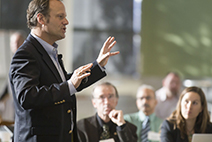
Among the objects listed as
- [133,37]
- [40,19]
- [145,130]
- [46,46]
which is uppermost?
[40,19]

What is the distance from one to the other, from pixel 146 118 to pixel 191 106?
72 cm

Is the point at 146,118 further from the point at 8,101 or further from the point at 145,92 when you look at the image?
the point at 8,101

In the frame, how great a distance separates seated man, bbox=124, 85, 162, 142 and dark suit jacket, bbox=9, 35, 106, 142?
1.58m

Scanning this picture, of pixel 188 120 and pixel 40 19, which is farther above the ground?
pixel 40 19

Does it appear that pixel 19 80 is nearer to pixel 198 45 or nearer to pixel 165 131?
pixel 165 131

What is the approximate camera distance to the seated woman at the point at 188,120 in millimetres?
2910

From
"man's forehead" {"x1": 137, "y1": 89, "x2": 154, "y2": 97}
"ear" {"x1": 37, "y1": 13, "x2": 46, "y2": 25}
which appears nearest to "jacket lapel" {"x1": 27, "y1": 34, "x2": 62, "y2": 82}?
"ear" {"x1": 37, "y1": 13, "x2": 46, "y2": 25}

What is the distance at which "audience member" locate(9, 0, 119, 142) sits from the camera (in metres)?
1.73

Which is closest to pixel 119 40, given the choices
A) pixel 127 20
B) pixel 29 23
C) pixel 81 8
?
pixel 127 20

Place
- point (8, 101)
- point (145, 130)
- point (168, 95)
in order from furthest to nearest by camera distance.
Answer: point (168, 95) → point (8, 101) → point (145, 130)

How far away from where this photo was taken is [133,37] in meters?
Result: 9.25

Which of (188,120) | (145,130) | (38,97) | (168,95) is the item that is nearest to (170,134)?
(188,120)

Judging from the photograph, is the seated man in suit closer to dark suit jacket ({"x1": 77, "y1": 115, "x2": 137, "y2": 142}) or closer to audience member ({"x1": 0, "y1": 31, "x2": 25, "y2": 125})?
dark suit jacket ({"x1": 77, "y1": 115, "x2": 137, "y2": 142})

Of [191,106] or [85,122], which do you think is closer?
[191,106]
